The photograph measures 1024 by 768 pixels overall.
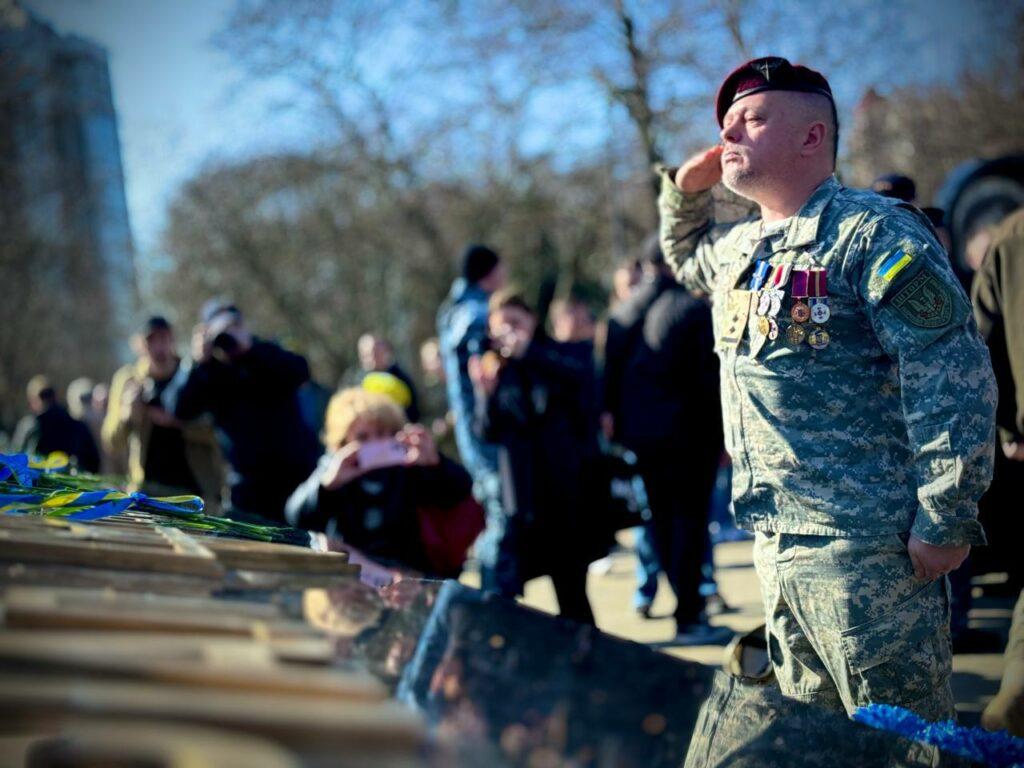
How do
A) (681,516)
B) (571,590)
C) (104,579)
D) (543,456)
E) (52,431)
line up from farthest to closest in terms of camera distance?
(52,431) → (681,516) → (543,456) → (571,590) → (104,579)

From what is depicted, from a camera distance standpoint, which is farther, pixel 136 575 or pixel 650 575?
pixel 650 575

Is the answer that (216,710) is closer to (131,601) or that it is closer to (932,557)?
(131,601)

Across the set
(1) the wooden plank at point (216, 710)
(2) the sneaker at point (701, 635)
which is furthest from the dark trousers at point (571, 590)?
(1) the wooden plank at point (216, 710)

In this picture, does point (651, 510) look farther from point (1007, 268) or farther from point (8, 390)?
point (8, 390)

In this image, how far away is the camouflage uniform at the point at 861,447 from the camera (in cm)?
227

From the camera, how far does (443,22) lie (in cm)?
1563

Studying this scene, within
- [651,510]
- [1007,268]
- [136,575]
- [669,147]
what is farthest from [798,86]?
[669,147]

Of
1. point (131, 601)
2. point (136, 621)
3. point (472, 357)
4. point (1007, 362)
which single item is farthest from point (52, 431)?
point (136, 621)

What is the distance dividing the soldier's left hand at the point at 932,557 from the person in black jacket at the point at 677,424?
3.05 metres

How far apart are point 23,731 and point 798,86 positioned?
2194 mm

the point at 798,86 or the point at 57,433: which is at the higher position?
the point at 798,86

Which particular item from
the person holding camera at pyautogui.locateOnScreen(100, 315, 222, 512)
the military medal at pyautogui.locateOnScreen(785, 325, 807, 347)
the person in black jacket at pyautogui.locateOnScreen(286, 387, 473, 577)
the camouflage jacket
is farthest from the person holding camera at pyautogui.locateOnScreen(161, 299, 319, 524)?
the military medal at pyautogui.locateOnScreen(785, 325, 807, 347)

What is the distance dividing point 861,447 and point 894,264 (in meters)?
0.42

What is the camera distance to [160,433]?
23.6ft
